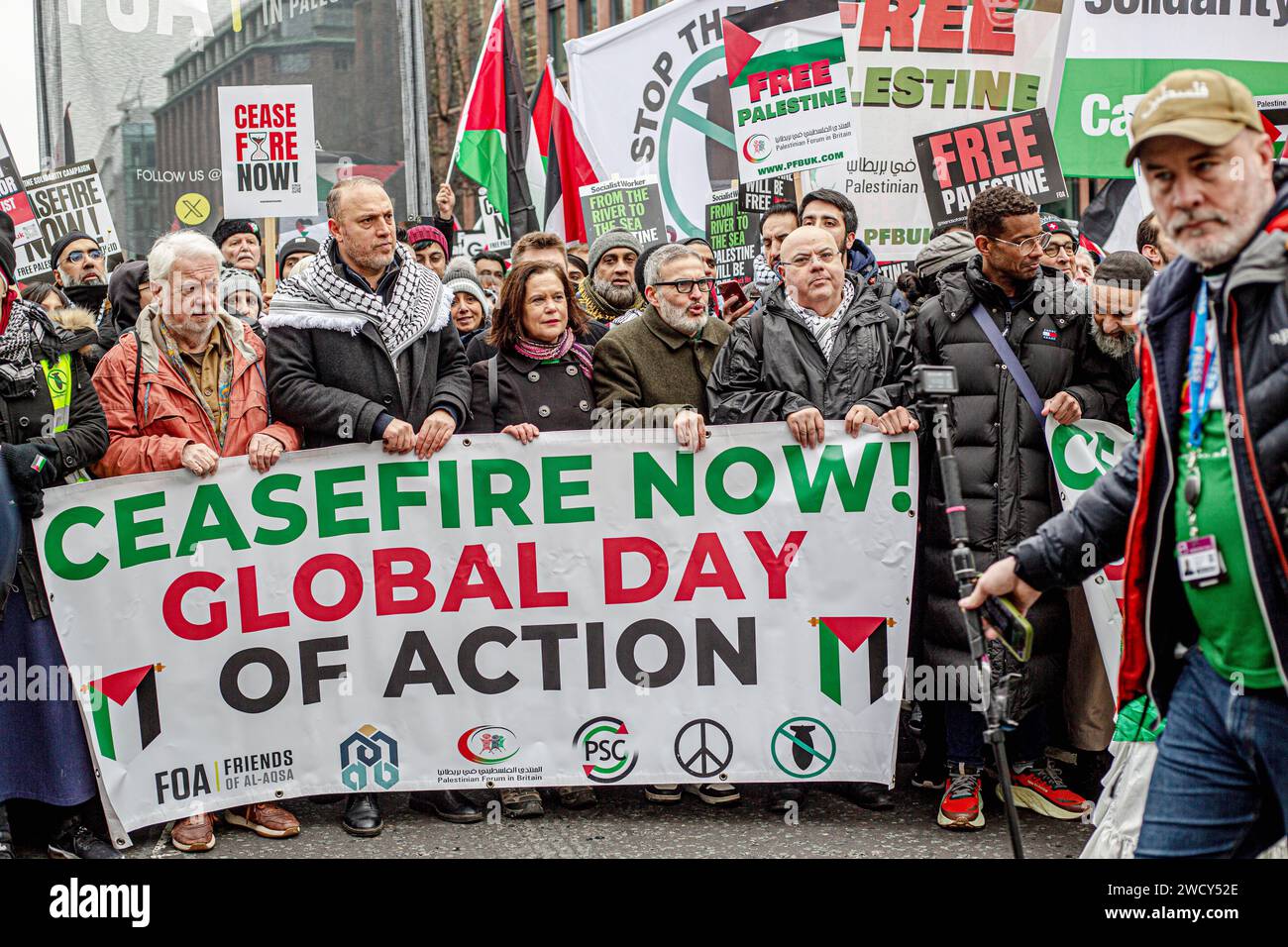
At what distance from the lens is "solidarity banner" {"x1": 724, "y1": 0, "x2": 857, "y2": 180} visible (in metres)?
7.80

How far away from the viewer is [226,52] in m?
9.73

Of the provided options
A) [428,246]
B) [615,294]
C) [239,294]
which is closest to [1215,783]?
[615,294]

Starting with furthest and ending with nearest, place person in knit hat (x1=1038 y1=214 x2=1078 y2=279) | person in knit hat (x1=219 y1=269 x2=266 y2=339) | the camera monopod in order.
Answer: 1. person in knit hat (x1=1038 y1=214 x2=1078 y2=279)
2. person in knit hat (x1=219 y1=269 x2=266 y2=339)
3. the camera monopod

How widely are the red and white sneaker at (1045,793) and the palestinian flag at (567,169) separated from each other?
6046 millimetres

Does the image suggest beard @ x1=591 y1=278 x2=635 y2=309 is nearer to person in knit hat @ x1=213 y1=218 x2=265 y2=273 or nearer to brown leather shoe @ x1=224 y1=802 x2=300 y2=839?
person in knit hat @ x1=213 y1=218 x2=265 y2=273

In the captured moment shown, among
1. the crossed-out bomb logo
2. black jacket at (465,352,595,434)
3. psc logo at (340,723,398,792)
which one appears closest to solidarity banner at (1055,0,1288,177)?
the crossed-out bomb logo

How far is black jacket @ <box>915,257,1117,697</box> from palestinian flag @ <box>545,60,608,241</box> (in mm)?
5507

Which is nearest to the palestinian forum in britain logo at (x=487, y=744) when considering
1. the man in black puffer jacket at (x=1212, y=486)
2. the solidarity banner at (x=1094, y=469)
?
the solidarity banner at (x=1094, y=469)

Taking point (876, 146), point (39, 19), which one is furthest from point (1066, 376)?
point (39, 19)

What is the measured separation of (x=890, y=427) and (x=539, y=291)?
4.67ft

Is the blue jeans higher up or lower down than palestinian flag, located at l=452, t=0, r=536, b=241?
lower down

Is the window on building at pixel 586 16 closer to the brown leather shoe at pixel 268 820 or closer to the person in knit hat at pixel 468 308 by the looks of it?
the person in knit hat at pixel 468 308
